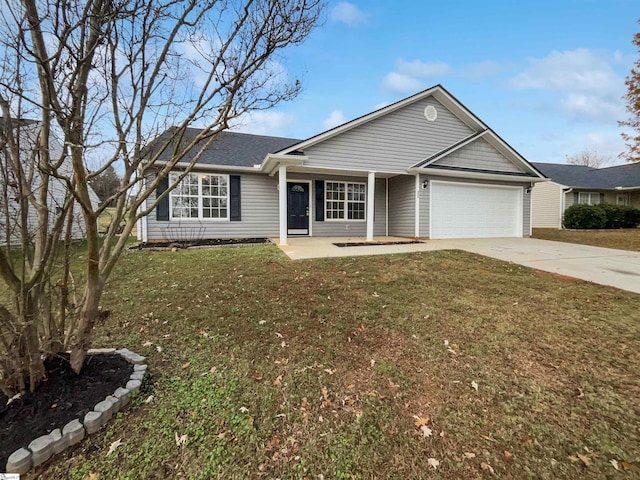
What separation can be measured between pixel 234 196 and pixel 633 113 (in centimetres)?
1728

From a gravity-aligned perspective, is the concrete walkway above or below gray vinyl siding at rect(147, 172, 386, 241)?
below

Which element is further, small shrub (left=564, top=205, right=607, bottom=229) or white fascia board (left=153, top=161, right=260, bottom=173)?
small shrub (left=564, top=205, right=607, bottom=229)

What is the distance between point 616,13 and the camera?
9.94 meters

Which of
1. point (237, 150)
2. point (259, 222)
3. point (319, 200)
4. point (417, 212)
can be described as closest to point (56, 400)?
point (259, 222)

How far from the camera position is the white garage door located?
1120 centimetres

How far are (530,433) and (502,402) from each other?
314 mm

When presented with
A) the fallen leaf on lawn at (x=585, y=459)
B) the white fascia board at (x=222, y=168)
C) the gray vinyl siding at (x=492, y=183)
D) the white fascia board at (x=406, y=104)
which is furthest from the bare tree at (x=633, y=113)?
the fallen leaf on lawn at (x=585, y=459)

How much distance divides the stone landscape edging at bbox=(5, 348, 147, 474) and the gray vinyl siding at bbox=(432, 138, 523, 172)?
10902mm

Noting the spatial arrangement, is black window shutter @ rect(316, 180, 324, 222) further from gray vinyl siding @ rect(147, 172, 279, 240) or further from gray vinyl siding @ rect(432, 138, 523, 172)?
gray vinyl siding @ rect(432, 138, 523, 172)

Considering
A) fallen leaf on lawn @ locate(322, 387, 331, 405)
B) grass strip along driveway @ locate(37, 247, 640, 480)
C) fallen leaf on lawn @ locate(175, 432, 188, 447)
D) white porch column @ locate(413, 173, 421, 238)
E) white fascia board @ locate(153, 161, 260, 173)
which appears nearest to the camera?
grass strip along driveway @ locate(37, 247, 640, 480)

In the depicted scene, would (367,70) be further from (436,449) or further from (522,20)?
(436,449)

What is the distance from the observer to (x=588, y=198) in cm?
2011

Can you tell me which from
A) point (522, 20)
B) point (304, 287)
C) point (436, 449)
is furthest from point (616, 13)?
point (436, 449)

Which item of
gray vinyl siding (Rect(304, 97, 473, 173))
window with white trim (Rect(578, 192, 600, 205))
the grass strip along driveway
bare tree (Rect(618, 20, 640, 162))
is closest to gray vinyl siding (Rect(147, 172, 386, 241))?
gray vinyl siding (Rect(304, 97, 473, 173))
